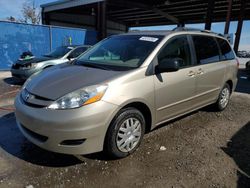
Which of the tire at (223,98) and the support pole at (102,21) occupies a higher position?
the support pole at (102,21)

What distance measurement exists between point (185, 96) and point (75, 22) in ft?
79.2

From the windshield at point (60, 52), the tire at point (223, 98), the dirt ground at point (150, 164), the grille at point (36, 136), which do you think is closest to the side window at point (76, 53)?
the windshield at point (60, 52)

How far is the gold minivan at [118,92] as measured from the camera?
2.76 m

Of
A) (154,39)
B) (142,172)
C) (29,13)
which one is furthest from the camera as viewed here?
(29,13)

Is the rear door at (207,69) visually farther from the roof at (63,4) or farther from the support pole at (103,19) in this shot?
the roof at (63,4)

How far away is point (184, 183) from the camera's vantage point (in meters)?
2.80

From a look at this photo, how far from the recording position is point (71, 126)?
269cm

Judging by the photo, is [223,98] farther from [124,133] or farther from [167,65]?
[124,133]

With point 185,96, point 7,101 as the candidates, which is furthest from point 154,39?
point 7,101

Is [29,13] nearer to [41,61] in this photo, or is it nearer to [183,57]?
[41,61]

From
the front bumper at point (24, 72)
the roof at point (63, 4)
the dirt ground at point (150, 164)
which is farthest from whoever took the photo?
the roof at point (63, 4)

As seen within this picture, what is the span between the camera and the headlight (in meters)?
2.75

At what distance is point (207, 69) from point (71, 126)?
9.73ft

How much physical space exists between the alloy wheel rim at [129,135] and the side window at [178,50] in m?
1.03
